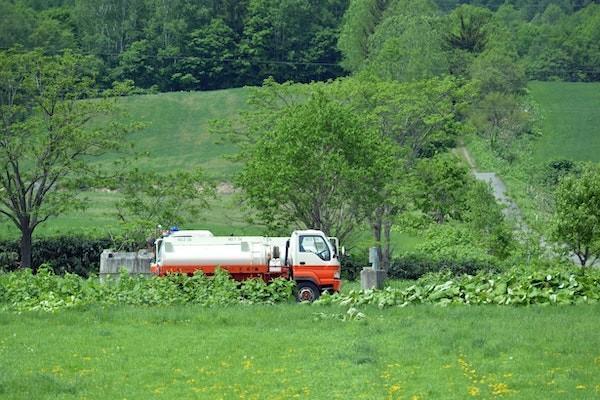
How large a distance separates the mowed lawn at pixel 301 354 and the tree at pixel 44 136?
2472 centimetres

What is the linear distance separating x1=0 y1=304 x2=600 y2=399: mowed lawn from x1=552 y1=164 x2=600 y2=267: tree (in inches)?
698

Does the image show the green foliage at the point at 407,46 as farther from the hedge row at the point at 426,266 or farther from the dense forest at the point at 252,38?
the hedge row at the point at 426,266

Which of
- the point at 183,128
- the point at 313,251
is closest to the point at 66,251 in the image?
the point at 313,251

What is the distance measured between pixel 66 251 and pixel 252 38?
257 ft

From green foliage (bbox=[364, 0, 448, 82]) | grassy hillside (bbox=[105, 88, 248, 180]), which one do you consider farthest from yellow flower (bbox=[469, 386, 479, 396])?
grassy hillside (bbox=[105, 88, 248, 180])

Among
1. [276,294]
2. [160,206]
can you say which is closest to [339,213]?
[160,206]

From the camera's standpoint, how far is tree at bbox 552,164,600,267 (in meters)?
39.6

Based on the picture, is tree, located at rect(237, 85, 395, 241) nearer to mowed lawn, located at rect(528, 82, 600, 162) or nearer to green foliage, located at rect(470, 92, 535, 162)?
green foliage, located at rect(470, 92, 535, 162)

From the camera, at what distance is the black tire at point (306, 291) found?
30.3m

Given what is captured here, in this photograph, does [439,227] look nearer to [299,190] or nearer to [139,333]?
[299,190]

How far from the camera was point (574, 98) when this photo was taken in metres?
120

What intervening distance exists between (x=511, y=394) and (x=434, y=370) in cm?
187

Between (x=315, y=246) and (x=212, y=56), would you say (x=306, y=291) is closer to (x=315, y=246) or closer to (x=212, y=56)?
(x=315, y=246)

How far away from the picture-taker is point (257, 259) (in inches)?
1188
